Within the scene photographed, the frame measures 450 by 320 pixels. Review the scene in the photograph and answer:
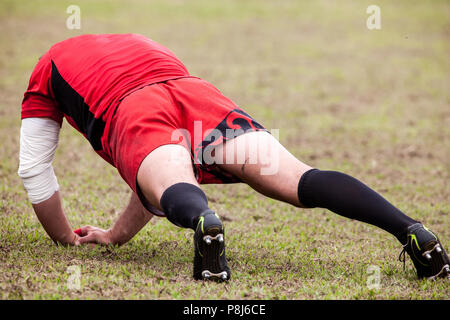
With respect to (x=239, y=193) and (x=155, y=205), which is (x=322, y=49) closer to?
(x=239, y=193)

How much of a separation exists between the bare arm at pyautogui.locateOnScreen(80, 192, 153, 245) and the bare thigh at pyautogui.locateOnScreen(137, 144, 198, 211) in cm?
68

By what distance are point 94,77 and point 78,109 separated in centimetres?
17

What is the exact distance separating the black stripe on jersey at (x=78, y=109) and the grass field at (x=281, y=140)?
609 mm

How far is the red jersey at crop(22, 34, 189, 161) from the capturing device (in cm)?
258

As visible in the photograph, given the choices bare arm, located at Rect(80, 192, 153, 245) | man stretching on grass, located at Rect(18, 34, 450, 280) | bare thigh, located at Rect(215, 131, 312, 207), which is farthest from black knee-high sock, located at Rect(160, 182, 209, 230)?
bare arm, located at Rect(80, 192, 153, 245)

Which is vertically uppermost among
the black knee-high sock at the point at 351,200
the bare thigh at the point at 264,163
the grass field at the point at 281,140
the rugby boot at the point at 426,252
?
the bare thigh at the point at 264,163

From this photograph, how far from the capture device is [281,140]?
6.25 metres

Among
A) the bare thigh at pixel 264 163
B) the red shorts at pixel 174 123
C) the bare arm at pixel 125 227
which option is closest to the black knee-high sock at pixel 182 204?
the red shorts at pixel 174 123

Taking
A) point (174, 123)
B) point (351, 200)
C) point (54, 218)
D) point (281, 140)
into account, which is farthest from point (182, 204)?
point (281, 140)

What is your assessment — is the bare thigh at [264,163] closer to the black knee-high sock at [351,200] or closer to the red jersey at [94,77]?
the black knee-high sock at [351,200]

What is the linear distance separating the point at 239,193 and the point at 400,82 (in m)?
5.31

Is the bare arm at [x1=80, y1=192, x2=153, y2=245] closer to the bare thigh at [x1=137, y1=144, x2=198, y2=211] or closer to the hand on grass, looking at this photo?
the hand on grass

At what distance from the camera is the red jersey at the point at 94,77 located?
2576 millimetres

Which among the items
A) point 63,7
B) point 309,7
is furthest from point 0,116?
point 309,7
